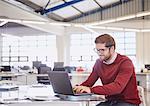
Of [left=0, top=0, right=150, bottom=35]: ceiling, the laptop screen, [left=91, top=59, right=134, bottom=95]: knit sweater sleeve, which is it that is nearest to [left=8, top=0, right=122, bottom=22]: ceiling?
[left=0, top=0, right=150, bottom=35]: ceiling

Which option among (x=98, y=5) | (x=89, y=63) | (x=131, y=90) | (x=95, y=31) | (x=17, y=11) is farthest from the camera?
(x=89, y=63)

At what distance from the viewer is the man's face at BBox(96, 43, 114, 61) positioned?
2154 millimetres

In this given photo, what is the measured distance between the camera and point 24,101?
2061mm

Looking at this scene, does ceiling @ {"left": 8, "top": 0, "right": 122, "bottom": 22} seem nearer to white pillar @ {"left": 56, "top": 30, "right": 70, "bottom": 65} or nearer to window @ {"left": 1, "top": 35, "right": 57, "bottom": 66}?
white pillar @ {"left": 56, "top": 30, "right": 70, "bottom": 65}

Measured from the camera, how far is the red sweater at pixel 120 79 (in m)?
2.05

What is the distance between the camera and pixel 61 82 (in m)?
2.09

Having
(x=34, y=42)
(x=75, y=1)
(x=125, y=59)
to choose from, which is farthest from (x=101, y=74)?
(x=34, y=42)

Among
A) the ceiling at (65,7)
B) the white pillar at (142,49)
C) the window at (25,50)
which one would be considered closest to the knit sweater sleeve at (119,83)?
the ceiling at (65,7)

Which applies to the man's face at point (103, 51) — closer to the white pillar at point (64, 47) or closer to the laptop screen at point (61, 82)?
the laptop screen at point (61, 82)

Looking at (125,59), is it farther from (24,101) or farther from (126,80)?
(24,101)

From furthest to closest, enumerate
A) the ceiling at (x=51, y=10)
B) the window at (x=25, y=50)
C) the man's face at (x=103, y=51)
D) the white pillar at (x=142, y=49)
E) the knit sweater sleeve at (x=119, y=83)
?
the window at (x=25, y=50)
the white pillar at (x=142, y=49)
the ceiling at (x=51, y=10)
the man's face at (x=103, y=51)
the knit sweater sleeve at (x=119, y=83)

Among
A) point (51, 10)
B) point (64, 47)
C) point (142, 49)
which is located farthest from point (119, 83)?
point (64, 47)

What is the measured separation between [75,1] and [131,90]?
10.0 meters

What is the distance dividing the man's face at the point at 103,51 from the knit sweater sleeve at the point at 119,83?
13 cm
